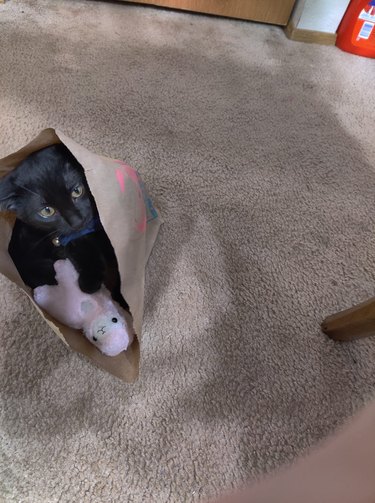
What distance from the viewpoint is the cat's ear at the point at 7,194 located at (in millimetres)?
612

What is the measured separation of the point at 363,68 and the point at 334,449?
1.59m

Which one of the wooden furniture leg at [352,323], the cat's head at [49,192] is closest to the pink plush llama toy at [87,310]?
the cat's head at [49,192]

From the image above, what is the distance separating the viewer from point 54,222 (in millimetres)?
672

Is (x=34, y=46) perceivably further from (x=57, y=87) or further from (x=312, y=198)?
(x=312, y=198)

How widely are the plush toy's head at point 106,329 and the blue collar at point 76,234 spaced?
13 cm

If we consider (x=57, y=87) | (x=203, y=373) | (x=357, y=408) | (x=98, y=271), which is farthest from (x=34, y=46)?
(x=357, y=408)

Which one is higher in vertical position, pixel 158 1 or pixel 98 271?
pixel 158 1

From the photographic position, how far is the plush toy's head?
0.62 meters

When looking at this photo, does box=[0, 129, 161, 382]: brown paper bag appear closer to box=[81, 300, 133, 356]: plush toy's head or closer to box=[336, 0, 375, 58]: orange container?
box=[81, 300, 133, 356]: plush toy's head

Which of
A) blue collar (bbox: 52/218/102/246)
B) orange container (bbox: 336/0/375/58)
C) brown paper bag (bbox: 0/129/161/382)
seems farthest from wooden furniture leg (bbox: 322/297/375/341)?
orange container (bbox: 336/0/375/58)

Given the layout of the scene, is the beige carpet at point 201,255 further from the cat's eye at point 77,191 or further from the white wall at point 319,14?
the cat's eye at point 77,191

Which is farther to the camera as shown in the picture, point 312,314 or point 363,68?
point 363,68

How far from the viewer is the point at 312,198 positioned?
0.99 m

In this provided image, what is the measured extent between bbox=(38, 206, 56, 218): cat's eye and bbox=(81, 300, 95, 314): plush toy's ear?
0.17 metres
